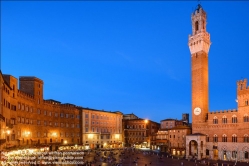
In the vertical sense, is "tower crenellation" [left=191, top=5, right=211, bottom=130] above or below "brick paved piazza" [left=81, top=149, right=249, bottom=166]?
above

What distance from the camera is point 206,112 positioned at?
7131 centimetres

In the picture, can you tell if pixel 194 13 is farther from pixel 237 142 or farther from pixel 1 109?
pixel 1 109

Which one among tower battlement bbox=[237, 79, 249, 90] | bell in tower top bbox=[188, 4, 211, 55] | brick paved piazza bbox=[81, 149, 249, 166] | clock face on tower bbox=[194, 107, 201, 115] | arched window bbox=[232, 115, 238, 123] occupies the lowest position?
brick paved piazza bbox=[81, 149, 249, 166]

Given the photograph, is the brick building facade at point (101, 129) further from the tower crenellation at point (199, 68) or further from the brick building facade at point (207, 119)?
the tower crenellation at point (199, 68)

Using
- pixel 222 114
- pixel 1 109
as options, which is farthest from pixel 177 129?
pixel 1 109

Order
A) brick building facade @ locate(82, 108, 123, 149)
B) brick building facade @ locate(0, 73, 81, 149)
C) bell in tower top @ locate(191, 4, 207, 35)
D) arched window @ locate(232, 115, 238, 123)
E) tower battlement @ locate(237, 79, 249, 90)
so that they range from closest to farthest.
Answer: brick building facade @ locate(0, 73, 81, 149)
tower battlement @ locate(237, 79, 249, 90)
arched window @ locate(232, 115, 238, 123)
bell in tower top @ locate(191, 4, 207, 35)
brick building facade @ locate(82, 108, 123, 149)

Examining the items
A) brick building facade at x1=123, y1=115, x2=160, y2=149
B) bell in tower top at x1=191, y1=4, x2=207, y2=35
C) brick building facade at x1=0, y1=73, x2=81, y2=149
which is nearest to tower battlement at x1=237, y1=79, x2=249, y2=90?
bell in tower top at x1=191, y1=4, x2=207, y2=35

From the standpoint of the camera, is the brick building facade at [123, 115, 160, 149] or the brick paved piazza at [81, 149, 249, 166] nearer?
the brick paved piazza at [81, 149, 249, 166]

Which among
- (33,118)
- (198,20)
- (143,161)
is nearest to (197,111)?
(143,161)

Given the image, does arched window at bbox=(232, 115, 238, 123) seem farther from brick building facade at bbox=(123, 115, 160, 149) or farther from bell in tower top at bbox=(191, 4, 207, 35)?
brick building facade at bbox=(123, 115, 160, 149)

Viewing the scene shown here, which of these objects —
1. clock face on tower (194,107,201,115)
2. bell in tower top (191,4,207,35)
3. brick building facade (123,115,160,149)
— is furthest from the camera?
brick building facade (123,115,160,149)

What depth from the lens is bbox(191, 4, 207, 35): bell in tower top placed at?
7538 centimetres

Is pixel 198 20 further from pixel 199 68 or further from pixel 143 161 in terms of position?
pixel 143 161

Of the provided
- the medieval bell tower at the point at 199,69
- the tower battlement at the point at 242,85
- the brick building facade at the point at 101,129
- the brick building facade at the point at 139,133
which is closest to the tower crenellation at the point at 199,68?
the medieval bell tower at the point at 199,69
